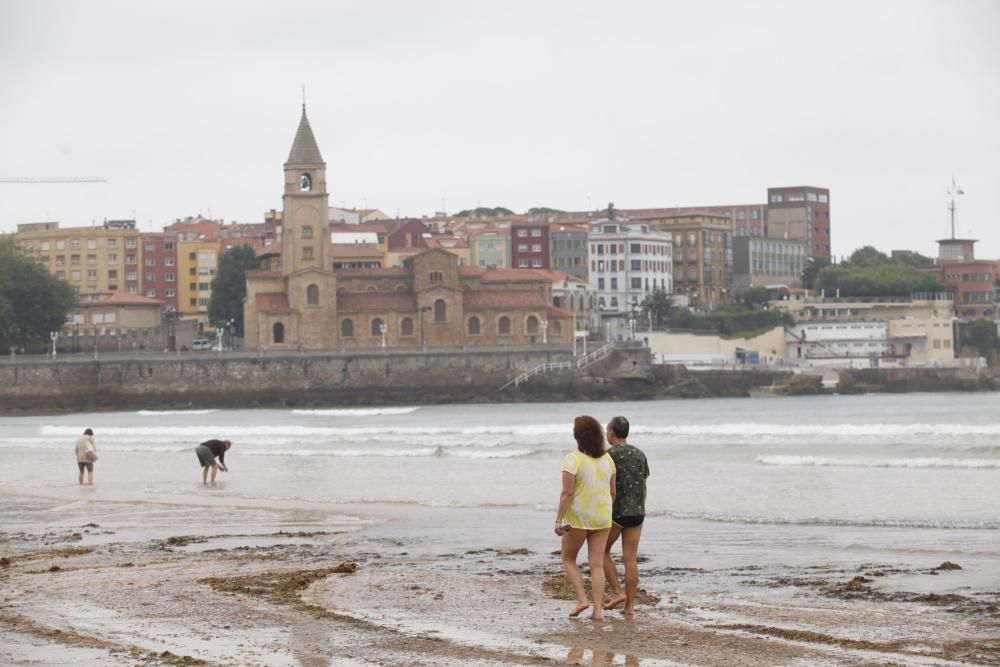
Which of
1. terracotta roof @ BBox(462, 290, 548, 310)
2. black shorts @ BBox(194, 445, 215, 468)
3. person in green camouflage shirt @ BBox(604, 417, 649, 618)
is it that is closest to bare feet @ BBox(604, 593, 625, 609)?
person in green camouflage shirt @ BBox(604, 417, 649, 618)

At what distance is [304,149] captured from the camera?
9700 centimetres

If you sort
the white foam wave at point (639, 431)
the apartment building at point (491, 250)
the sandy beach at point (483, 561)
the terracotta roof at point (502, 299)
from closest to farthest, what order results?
the sandy beach at point (483, 561) < the white foam wave at point (639, 431) < the terracotta roof at point (502, 299) < the apartment building at point (491, 250)

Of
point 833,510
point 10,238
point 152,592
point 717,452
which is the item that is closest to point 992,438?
point 717,452

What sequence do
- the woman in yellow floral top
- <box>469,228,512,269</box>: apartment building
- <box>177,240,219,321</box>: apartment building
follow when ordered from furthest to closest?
<box>177,240,219,321</box>: apartment building < <box>469,228,512,269</box>: apartment building < the woman in yellow floral top

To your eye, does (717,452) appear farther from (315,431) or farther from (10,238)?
(10,238)

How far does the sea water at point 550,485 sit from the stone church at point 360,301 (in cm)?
3695

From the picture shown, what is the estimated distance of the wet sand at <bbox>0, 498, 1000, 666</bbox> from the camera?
1115 cm

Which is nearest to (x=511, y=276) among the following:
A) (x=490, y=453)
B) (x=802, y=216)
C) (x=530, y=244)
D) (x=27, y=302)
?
(x=530, y=244)

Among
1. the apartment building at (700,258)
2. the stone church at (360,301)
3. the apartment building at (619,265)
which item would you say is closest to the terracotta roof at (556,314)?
the stone church at (360,301)

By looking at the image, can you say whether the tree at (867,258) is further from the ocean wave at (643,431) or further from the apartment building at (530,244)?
the ocean wave at (643,431)

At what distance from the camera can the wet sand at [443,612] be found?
11.1 metres

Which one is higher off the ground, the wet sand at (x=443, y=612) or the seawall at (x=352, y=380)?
the seawall at (x=352, y=380)

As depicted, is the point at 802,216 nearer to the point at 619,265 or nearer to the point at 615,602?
the point at 619,265

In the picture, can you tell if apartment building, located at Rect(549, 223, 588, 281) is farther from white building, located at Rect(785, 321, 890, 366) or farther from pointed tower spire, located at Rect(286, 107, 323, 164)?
pointed tower spire, located at Rect(286, 107, 323, 164)
